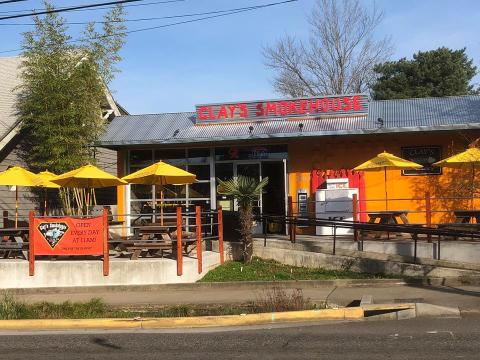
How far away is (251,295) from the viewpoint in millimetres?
11406

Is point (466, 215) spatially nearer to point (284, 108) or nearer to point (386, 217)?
point (386, 217)

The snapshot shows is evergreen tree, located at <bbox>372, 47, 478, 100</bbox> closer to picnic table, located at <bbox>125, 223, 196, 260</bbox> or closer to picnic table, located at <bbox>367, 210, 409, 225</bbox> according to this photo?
picnic table, located at <bbox>367, 210, 409, 225</bbox>

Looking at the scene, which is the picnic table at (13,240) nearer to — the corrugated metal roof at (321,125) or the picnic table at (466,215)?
the corrugated metal roof at (321,125)

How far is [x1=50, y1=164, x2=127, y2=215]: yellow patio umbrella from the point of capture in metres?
14.1

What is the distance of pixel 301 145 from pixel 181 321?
388 inches

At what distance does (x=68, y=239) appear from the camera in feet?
43.1

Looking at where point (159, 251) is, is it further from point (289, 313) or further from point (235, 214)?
point (289, 313)

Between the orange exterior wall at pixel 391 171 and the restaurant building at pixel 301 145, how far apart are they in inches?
1.2

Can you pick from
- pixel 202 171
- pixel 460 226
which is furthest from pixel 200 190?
pixel 460 226

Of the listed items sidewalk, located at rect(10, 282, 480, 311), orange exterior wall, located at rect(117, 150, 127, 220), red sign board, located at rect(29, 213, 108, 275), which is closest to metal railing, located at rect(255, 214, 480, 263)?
sidewalk, located at rect(10, 282, 480, 311)

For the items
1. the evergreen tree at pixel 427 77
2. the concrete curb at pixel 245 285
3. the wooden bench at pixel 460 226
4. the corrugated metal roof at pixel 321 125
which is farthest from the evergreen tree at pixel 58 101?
the evergreen tree at pixel 427 77

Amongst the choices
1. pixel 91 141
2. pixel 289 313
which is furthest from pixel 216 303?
pixel 91 141

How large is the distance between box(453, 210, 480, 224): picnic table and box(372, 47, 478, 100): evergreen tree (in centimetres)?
2864

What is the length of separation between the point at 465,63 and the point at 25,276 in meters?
39.5
